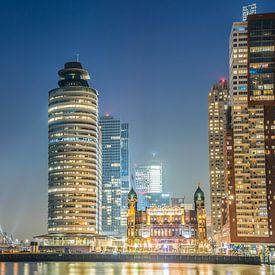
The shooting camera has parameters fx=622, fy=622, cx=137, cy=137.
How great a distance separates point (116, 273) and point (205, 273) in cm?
2676

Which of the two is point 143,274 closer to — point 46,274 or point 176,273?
point 176,273

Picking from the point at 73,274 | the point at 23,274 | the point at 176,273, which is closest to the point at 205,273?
the point at 176,273

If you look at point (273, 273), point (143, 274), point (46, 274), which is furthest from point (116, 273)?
point (273, 273)

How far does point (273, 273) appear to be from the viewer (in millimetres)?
178875

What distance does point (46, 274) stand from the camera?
177500mm

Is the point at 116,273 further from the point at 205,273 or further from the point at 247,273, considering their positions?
the point at 247,273

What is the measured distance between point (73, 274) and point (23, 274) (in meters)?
15.7

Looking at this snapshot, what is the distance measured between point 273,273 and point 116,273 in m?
46.4

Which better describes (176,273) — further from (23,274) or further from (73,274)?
(23,274)

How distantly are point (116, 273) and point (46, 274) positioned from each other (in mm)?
22346

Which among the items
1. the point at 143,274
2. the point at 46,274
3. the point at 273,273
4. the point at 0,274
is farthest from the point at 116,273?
the point at 273,273

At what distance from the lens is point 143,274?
595 ft

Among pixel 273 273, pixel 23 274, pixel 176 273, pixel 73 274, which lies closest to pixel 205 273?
pixel 176 273

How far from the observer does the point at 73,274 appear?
177500 mm
